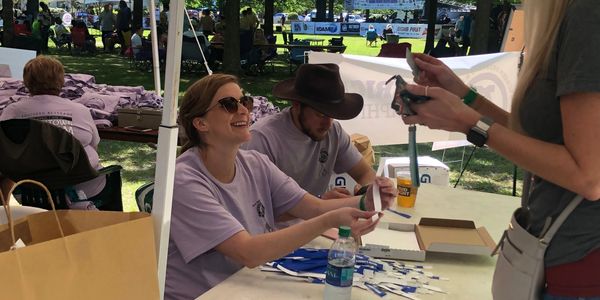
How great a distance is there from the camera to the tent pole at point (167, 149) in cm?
136

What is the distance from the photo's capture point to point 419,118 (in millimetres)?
1307

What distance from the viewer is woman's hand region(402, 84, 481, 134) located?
1263 millimetres

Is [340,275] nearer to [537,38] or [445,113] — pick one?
[445,113]

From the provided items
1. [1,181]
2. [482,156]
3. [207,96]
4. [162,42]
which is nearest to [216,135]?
[207,96]

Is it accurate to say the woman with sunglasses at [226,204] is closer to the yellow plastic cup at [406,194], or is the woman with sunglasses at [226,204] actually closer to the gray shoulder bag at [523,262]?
the yellow plastic cup at [406,194]

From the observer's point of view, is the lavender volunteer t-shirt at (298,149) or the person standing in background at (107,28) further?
the person standing in background at (107,28)

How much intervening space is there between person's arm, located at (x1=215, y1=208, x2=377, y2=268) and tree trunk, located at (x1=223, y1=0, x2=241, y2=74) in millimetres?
10786

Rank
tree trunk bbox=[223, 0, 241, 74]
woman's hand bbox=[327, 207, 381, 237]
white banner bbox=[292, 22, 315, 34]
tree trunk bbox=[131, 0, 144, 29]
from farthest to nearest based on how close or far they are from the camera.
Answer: white banner bbox=[292, 22, 315, 34], tree trunk bbox=[131, 0, 144, 29], tree trunk bbox=[223, 0, 241, 74], woman's hand bbox=[327, 207, 381, 237]

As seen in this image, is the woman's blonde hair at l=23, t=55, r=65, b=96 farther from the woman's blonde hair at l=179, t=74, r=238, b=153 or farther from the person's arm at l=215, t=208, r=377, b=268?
the person's arm at l=215, t=208, r=377, b=268

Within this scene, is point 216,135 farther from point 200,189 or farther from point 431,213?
point 431,213

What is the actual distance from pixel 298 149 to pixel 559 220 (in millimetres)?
1706

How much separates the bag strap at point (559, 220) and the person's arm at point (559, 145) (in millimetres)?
35

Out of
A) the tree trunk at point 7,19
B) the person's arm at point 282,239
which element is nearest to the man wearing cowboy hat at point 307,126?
the person's arm at point 282,239

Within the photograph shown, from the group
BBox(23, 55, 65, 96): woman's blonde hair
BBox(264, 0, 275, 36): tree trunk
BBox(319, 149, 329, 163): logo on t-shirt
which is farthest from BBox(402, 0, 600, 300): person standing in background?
BBox(264, 0, 275, 36): tree trunk
